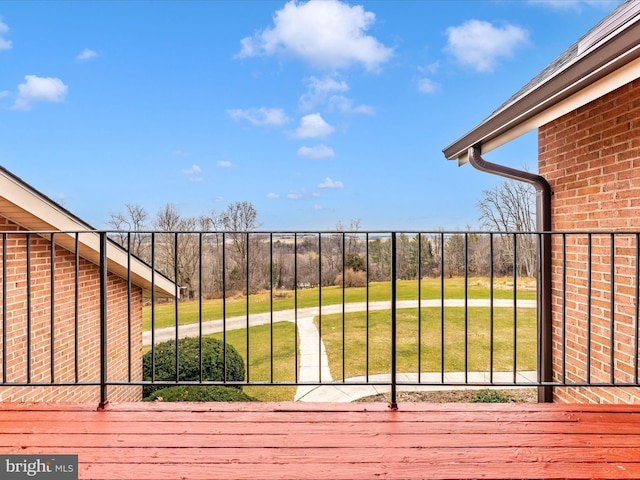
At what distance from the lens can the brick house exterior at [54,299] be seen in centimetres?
334

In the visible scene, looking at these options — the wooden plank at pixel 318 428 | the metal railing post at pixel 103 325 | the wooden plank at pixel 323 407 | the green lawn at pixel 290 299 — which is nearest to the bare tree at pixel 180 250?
the green lawn at pixel 290 299

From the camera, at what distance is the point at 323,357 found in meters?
8.12

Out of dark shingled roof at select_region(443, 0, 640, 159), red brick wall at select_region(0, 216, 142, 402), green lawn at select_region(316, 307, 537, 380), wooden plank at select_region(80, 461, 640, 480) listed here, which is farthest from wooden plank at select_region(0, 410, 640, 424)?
green lawn at select_region(316, 307, 537, 380)

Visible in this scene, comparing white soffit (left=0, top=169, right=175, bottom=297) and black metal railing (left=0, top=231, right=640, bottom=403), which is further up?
white soffit (left=0, top=169, right=175, bottom=297)

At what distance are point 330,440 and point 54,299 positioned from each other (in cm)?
269

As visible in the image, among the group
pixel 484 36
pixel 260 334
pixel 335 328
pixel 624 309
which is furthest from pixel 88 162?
pixel 624 309

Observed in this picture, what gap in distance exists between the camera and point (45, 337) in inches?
157

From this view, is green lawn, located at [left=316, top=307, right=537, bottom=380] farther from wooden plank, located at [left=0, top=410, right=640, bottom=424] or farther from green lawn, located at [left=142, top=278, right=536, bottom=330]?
wooden plank, located at [left=0, top=410, right=640, bottom=424]

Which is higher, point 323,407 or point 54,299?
point 54,299

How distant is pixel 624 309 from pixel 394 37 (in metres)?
17.7

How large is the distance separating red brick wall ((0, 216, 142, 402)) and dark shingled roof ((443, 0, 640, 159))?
10.8 ft

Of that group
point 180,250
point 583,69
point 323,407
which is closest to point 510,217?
point 583,69

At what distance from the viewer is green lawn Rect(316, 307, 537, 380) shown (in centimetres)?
784

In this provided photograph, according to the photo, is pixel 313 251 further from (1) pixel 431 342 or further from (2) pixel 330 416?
(2) pixel 330 416
